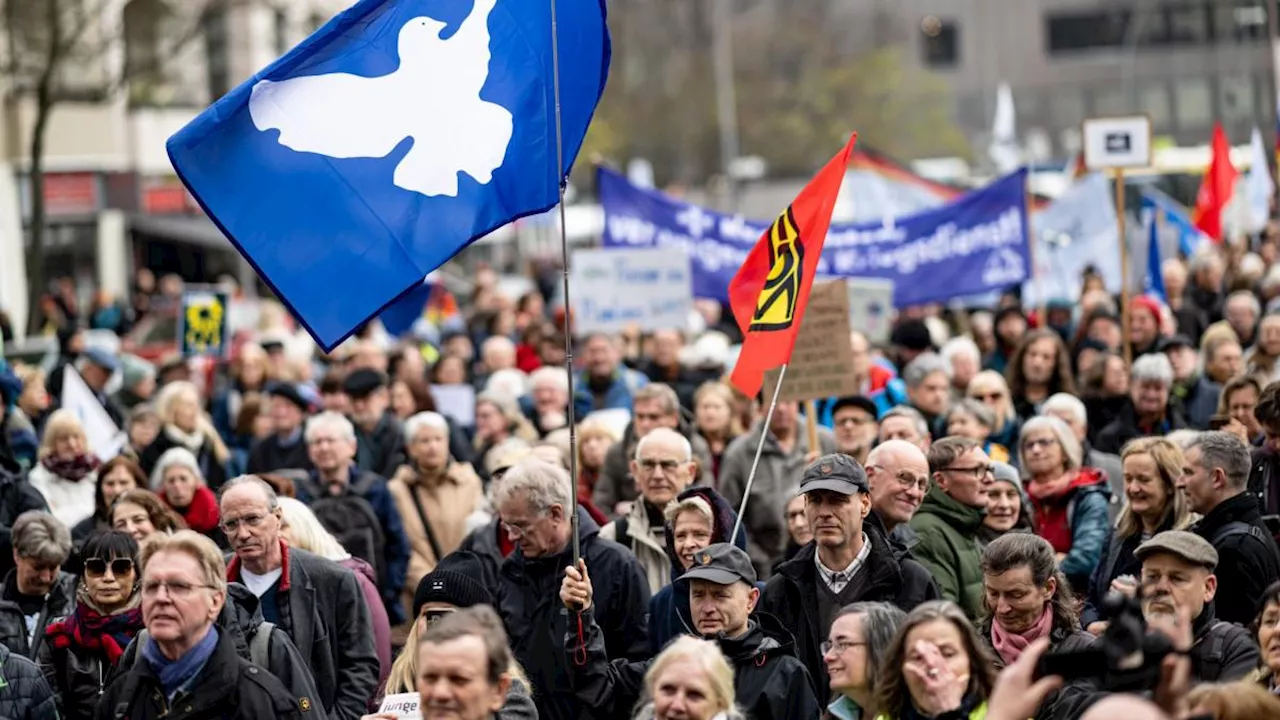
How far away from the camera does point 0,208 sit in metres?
40.2

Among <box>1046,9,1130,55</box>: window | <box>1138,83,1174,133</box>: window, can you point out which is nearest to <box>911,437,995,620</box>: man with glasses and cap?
<box>1138,83,1174,133</box>: window

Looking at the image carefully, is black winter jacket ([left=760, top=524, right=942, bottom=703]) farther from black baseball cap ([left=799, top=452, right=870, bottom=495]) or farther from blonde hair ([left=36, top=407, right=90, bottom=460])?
blonde hair ([left=36, top=407, right=90, bottom=460])

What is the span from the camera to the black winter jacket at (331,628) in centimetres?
792

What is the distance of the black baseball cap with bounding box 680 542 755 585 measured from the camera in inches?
283

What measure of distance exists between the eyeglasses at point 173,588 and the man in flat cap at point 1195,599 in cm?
301

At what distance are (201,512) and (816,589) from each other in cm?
409

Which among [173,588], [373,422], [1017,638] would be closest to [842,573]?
[1017,638]

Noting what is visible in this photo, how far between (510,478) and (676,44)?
59943mm

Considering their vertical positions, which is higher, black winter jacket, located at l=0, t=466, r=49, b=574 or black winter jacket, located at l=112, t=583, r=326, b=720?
black winter jacket, located at l=0, t=466, r=49, b=574

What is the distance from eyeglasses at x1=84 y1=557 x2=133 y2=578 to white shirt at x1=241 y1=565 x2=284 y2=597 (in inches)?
20.4

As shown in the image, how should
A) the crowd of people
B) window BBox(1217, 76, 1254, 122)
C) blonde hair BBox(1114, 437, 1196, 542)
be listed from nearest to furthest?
the crowd of people
blonde hair BBox(1114, 437, 1196, 542)
window BBox(1217, 76, 1254, 122)

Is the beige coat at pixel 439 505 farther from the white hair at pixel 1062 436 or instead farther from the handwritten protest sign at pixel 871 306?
the handwritten protest sign at pixel 871 306

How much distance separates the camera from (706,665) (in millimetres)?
6039

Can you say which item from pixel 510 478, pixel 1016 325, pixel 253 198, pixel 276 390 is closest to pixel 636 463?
pixel 510 478
